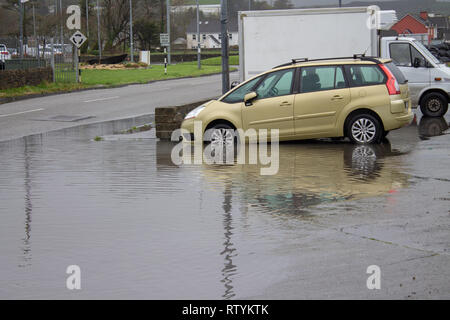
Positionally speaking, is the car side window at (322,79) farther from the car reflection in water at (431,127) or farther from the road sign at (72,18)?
the road sign at (72,18)

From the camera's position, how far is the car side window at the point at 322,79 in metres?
16.7

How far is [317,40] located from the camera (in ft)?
70.2

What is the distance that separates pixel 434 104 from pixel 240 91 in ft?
24.4

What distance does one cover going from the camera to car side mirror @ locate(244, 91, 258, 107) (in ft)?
54.2

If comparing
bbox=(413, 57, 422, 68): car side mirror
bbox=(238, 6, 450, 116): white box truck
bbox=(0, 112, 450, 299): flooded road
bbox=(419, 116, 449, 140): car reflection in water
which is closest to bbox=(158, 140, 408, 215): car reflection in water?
bbox=(0, 112, 450, 299): flooded road

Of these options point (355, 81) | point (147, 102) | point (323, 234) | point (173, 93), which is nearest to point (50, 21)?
point (173, 93)

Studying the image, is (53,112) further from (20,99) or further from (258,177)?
(258,177)

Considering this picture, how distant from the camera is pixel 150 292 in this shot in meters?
6.71

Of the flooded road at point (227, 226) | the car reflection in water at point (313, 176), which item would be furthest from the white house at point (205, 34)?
the flooded road at point (227, 226)

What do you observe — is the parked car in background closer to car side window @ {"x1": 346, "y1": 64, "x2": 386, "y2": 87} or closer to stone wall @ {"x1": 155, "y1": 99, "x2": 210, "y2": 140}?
stone wall @ {"x1": 155, "y1": 99, "x2": 210, "y2": 140}

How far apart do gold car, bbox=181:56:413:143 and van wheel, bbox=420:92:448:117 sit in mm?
5626

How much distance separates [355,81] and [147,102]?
1531 centimetres


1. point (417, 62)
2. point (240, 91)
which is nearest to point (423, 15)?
point (417, 62)
